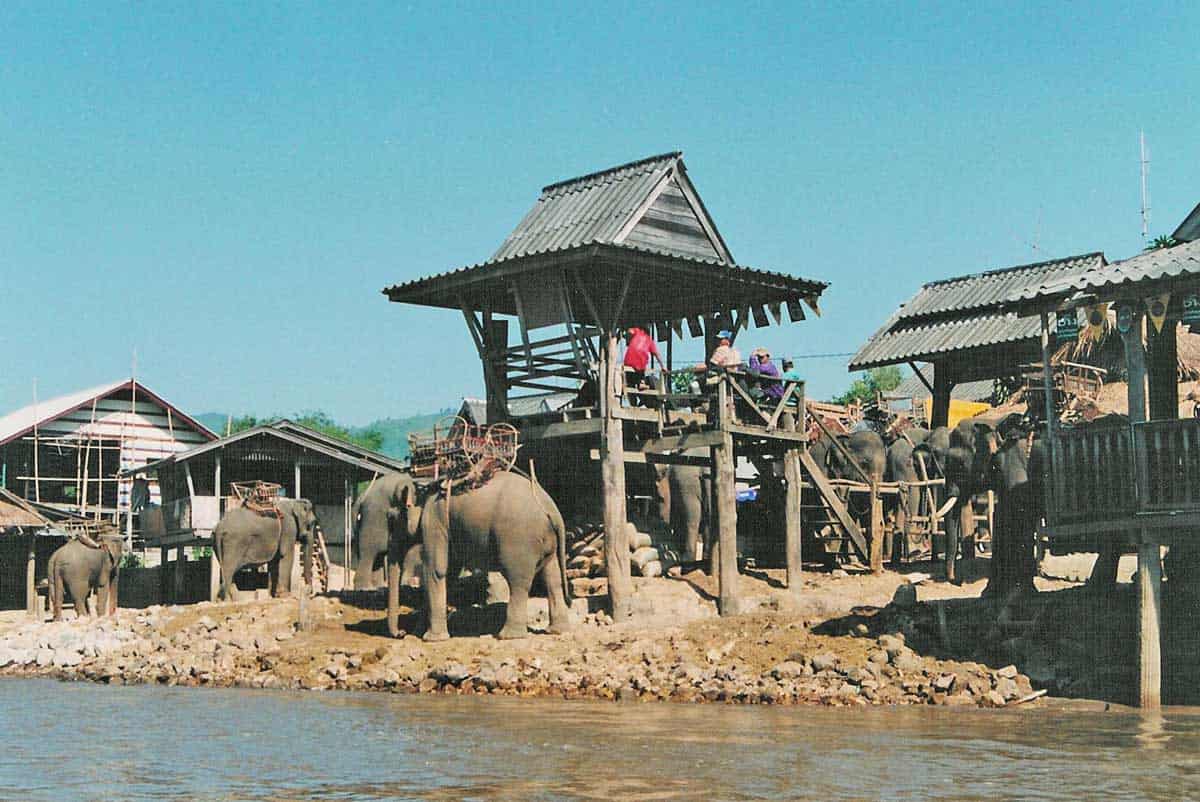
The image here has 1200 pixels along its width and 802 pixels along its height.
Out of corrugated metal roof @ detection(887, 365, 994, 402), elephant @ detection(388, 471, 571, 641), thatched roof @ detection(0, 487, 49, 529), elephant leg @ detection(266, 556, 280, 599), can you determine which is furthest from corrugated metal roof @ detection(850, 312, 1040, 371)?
corrugated metal roof @ detection(887, 365, 994, 402)

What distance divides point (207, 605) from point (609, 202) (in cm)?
904

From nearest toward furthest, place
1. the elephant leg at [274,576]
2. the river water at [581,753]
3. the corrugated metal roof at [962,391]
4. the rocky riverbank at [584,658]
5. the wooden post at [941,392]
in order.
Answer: the river water at [581,753] → the rocky riverbank at [584,658] → the elephant leg at [274,576] → the wooden post at [941,392] → the corrugated metal roof at [962,391]

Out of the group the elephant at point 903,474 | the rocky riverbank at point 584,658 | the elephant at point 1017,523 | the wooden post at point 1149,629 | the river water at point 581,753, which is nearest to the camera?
the river water at point 581,753

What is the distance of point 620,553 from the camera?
2211cm

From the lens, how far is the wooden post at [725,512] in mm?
22094

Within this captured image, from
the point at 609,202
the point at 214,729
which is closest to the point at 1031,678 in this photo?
the point at 214,729

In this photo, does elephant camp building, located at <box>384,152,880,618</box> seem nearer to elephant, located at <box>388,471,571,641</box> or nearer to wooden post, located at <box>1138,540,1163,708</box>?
elephant, located at <box>388,471,571,641</box>

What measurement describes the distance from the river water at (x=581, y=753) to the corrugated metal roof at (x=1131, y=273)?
4201mm

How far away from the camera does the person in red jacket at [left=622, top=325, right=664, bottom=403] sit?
23.9 metres

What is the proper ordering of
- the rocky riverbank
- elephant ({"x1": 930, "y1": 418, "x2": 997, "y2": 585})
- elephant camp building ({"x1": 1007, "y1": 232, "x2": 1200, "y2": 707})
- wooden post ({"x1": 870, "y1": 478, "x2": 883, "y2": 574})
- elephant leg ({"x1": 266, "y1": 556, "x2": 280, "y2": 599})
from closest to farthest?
elephant camp building ({"x1": 1007, "y1": 232, "x2": 1200, "y2": 707}) < the rocky riverbank < elephant ({"x1": 930, "y1": 418, "x2": 997, "y2": 585}) < wooden post ({"x1": 870, "y1": 478, "x2": 883, "y2": 574}) < elephant leg ({"x1": 266, "y1": 556, "x2": 280, "y2": 599})

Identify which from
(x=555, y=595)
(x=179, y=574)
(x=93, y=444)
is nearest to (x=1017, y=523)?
(x=555, y=595)

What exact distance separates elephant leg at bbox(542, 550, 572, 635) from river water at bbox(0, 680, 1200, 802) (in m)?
3.47

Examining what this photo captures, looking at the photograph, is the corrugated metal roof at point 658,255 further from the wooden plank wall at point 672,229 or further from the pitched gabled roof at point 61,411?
the pitched gabled roof at point 61,411

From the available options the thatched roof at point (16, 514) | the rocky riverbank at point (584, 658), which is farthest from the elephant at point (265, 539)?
the thatched roof at point (16, 514)
